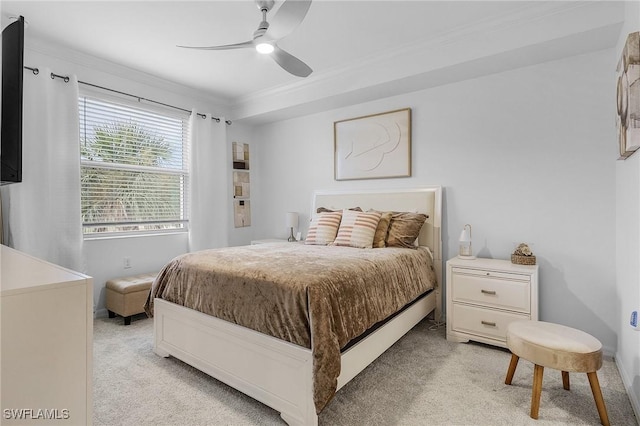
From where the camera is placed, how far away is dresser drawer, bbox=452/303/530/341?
255 centimetres

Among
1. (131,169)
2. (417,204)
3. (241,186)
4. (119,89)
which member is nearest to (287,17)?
(417,204)

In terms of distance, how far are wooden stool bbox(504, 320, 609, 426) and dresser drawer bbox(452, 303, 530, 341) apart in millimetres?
606

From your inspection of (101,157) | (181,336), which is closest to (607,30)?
(181,336)

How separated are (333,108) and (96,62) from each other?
8.56 ft

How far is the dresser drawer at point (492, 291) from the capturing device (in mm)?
2477

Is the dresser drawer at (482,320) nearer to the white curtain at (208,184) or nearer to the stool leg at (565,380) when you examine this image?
the stool leg at (565,380)

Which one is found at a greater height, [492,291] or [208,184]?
[208,184]

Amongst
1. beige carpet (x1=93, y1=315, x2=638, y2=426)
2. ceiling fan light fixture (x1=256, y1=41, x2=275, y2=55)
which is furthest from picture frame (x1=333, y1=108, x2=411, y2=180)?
beige carpet (x1=93, y1=315, x2=638, y2=426)

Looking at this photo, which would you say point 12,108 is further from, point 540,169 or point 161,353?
point 540,169

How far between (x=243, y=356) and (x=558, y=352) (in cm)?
172

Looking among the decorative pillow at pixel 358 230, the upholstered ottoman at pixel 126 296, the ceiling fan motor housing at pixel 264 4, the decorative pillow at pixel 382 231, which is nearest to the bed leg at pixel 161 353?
the upholstered ottoman at pixel 126 296

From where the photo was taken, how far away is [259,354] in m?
1.82

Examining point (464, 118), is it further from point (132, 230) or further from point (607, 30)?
point (132, 230)

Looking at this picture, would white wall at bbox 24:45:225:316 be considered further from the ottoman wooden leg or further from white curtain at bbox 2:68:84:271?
the ottoman wooden leg
